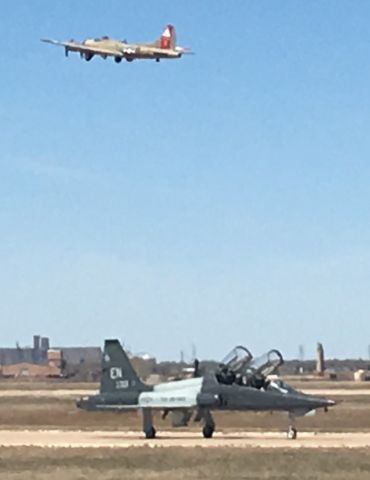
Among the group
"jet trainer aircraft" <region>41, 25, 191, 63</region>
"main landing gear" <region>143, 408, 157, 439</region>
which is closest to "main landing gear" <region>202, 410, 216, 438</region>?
"main landing gear" <region>143, 408, 157, 439</region>

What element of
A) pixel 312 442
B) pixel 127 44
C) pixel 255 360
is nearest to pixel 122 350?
pixel 255 360

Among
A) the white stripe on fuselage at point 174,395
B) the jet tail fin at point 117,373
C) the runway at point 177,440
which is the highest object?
the jet tail fin at point 117,373

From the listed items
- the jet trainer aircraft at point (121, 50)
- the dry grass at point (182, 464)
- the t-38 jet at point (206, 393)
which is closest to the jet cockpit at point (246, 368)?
the t-38 jet at point (206, 393)

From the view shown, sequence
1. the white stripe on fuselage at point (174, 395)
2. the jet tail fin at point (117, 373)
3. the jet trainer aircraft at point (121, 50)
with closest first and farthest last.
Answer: the white stripe on fuselage at point (174, 395)
the jet tail fin at point (117, 373)
the jet trainer aircraft at point (121, 50)

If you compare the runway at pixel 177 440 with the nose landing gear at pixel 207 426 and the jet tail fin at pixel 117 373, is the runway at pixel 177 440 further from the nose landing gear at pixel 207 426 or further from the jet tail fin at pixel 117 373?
the jet tail fin at pixel 117 373

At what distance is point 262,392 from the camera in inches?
1574

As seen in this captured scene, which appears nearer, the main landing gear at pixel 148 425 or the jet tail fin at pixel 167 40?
the main landing gear at pixel 148 425

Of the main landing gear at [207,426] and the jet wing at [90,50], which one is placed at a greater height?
the jet wing at [90,50]

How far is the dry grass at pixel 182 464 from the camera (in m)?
26.5

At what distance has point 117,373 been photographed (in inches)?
1619

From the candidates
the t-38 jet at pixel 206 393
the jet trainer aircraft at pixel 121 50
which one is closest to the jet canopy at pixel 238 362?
the t-38 jet at pixel 206 393

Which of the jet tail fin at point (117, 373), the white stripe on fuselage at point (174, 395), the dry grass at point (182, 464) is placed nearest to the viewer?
the dry grass at point (182, 464)

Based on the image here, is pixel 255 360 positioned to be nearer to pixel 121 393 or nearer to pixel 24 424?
pixel 121 393

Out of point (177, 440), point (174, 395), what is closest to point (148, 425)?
point (174, 395)
